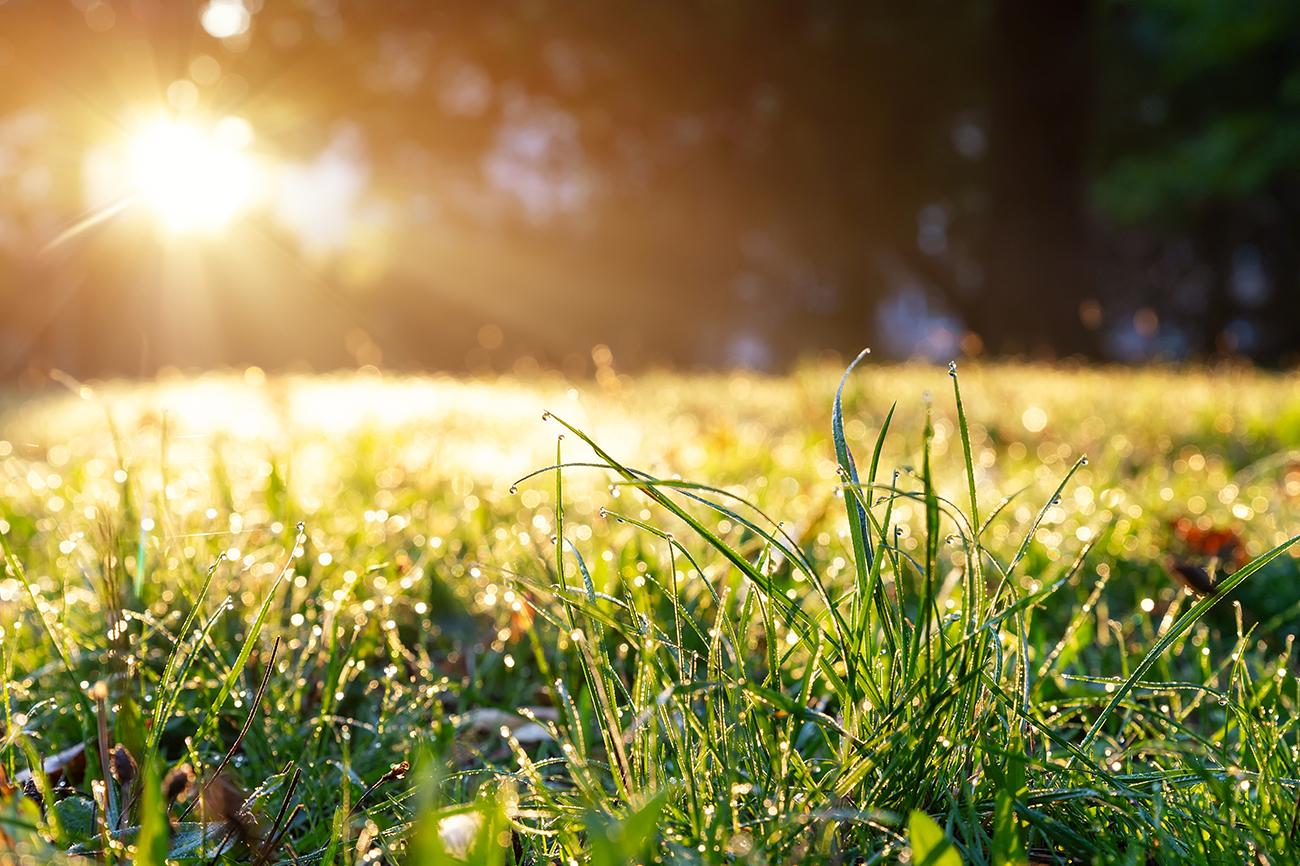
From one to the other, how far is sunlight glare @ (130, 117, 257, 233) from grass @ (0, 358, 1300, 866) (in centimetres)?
110

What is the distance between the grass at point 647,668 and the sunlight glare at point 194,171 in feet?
3.61

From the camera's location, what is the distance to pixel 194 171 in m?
7.04

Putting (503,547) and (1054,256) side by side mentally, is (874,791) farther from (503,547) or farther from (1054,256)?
(1054,256)

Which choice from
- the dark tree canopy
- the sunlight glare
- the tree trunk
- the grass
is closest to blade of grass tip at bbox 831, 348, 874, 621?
the grass

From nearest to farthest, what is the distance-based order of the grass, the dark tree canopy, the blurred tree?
the grass, the blurred tree, the dark tree canopy

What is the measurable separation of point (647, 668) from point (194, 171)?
7.65 m

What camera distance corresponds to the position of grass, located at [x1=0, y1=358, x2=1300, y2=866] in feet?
2.55

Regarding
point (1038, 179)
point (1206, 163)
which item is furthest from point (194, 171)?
point (1206, 163)

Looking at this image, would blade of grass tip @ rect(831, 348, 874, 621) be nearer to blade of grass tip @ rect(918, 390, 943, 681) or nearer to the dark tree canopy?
blade of grass tip @ rect(918, 390, 943, 681)

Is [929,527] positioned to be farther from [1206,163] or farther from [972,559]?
[1206,163]

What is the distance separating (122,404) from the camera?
21.6 ft

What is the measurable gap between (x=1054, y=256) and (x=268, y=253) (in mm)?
19842

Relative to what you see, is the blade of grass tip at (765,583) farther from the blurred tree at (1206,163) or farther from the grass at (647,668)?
the blurred tree at (1206,163)

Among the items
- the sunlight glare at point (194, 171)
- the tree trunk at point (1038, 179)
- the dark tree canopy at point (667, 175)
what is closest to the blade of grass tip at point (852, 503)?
the sunlight glare at point (194, 171)
